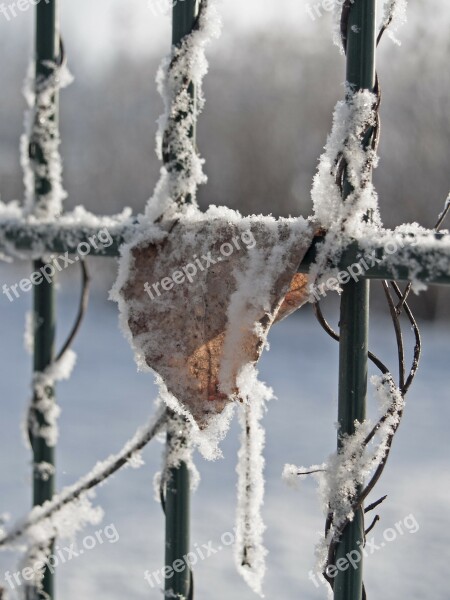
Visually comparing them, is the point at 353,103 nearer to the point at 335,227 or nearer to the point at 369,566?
the point at 335,227

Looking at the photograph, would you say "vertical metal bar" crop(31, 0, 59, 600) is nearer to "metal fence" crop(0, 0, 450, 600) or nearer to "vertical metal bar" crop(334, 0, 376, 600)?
"metal fence" crop(0, 0, 450, 600)

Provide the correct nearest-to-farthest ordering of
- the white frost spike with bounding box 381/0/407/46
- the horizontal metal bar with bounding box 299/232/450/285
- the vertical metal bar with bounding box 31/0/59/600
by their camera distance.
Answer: the horizontal metal bar with bounding box 299/232/450/285, the white frost spike with bounding box 381/0/407/46, the vertical metal bar with bounding box 31/0/59/600

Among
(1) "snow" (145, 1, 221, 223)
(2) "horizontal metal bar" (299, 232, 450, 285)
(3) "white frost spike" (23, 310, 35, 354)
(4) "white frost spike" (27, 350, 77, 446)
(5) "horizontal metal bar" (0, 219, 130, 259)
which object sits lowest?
(2) "horizontal metal bar" (299, 232, 450, 285)

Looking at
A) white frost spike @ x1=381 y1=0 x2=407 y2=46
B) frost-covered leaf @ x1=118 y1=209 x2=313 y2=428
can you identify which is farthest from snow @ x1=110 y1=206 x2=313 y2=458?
white frost spike @ x1=381 y1=0 x2=407 y2=46

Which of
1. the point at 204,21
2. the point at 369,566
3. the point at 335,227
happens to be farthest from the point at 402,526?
the point at 204,21

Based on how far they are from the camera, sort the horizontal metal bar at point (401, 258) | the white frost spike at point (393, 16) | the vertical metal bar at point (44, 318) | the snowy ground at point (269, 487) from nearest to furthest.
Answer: the horizontal metal bar at point (401, 258)
the white frost spike at point (393, 16)
the vertical metal bar at point (44, 318)
the snowy ground at point (269, 487)

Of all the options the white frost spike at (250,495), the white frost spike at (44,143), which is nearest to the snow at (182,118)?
the white frost spike at (44,143)

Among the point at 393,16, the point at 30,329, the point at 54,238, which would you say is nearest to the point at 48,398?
the point at 30,329

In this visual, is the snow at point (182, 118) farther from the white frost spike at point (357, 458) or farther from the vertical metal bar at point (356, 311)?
the white frost spike at point (357, 458)
